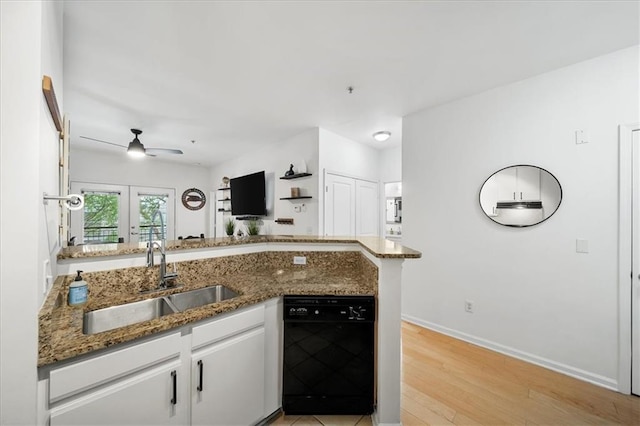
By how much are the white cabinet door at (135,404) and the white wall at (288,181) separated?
276 cm

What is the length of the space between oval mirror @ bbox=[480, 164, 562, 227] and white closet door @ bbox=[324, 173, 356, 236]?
2.02m

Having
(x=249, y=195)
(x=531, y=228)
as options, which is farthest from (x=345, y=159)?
(x=531, y=228)

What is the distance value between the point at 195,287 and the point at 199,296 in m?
0.07

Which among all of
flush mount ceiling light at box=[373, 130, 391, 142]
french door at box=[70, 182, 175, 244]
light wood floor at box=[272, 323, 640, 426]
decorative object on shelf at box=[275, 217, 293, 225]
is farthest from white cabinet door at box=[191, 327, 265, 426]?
french door at box=[70, 182, 175, 244]

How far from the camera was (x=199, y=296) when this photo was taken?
1.65 metres

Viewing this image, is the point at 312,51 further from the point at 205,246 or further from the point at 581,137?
the point at 581,137

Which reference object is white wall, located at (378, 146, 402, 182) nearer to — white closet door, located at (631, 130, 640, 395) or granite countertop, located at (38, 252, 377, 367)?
white closet door, located at (631, 130, 640, 395)

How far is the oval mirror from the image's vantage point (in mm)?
2225

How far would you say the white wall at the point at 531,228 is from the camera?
6.49ft

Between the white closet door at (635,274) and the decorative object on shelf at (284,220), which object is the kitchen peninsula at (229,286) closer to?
the white closet door at (635,274)

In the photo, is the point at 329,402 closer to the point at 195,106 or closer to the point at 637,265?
the point at 637,265

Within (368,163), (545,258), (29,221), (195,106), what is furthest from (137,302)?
(368,163)

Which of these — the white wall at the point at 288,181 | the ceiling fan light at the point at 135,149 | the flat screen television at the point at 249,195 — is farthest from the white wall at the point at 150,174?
the ceiling fan light at the point at 135,149

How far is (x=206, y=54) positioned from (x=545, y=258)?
3.49 meters
